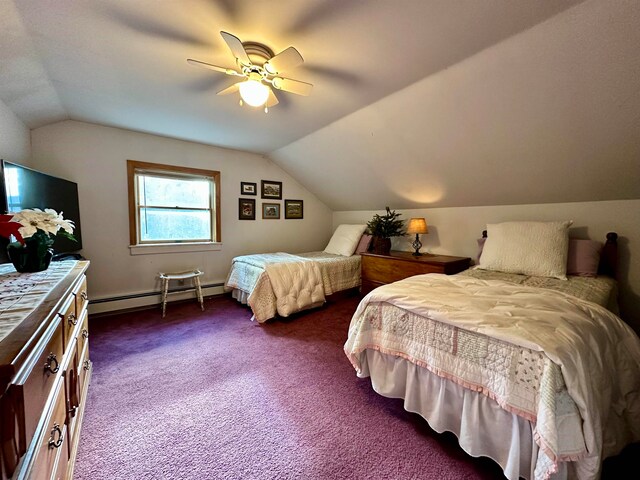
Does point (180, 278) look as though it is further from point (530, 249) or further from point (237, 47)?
point (530, 249)

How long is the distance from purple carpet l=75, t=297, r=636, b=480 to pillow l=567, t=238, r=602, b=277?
6.28 feet

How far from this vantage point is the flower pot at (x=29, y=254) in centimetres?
138

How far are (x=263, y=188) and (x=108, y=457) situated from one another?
3639 millimetres

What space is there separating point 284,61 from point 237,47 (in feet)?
0.93

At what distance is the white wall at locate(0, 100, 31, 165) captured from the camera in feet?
6.54

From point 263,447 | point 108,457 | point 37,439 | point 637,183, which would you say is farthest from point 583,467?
point 637,183

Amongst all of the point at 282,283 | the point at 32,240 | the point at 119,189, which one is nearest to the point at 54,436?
the point at 32,240

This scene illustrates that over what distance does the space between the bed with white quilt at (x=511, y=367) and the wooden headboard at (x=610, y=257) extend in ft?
2.04

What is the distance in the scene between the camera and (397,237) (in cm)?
421

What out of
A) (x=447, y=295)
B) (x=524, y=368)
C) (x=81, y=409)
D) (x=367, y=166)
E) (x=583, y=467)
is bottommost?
(x=81, y=409)

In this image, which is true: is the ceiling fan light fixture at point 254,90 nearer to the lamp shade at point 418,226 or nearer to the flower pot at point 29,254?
the flower pot at point 29,254

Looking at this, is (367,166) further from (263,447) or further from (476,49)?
(263,447)

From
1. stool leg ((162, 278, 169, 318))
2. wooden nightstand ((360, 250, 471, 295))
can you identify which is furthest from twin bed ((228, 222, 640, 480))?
stool leg ((162, 278, 169, 318))

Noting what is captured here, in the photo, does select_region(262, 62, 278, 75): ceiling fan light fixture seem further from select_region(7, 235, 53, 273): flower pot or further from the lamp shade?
the lamp shade
